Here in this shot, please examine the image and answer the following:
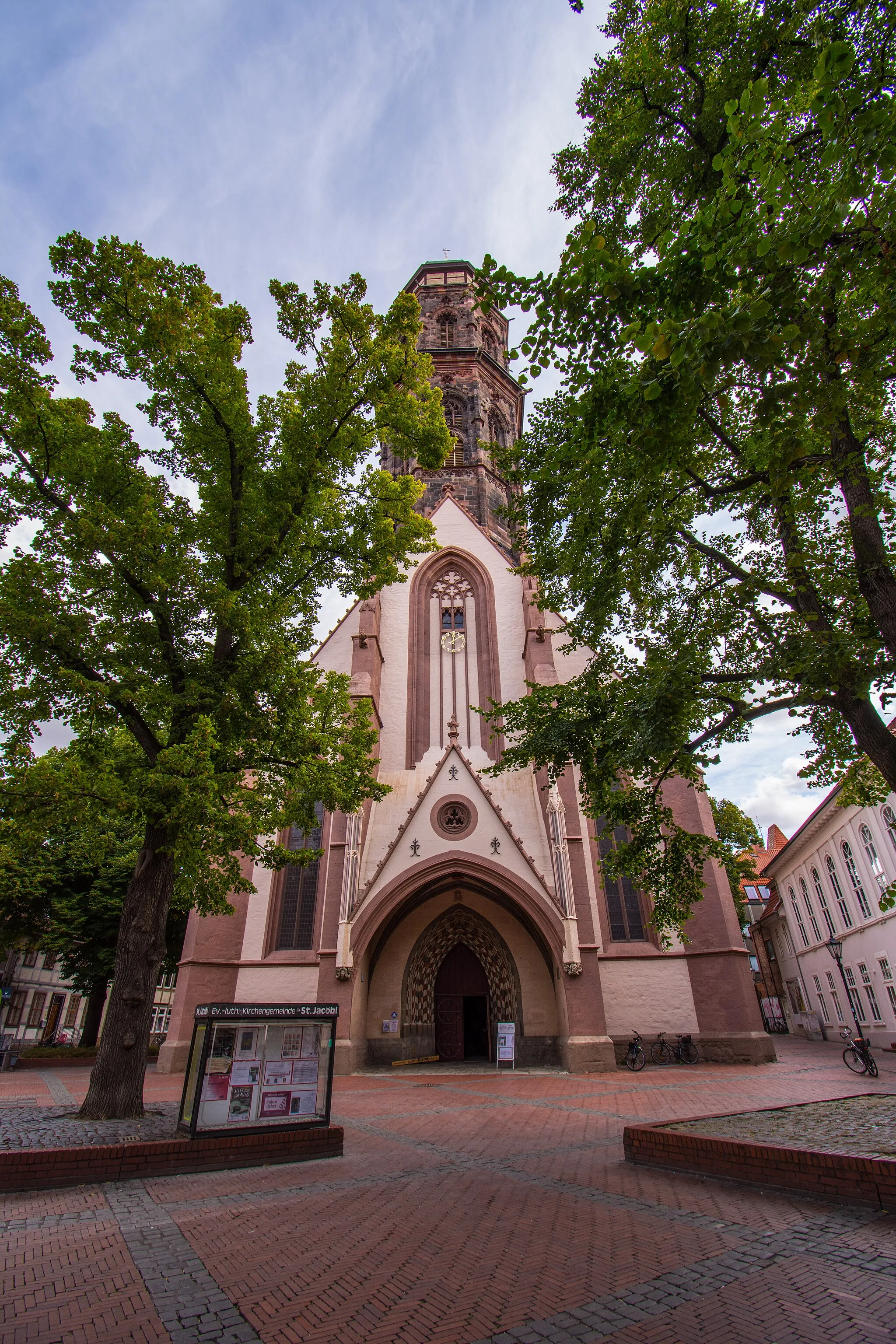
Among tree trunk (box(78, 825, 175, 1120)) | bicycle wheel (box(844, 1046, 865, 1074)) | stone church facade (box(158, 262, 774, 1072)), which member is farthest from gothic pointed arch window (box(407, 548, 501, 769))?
tree trunk (box(78, 825, 175, 1120))

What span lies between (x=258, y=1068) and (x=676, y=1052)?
12.6 metres

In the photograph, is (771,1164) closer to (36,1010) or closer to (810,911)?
(810,911)

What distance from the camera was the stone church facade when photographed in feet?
50.1

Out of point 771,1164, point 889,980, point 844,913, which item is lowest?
point 771,1164

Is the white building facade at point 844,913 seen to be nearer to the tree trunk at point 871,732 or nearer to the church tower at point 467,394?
the tree trunk at point 871,732

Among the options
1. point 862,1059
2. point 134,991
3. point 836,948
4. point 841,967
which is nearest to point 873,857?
point 836,948

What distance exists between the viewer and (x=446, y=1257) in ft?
13.1

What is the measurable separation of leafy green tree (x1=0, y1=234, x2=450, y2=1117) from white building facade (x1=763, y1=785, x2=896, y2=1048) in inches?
491

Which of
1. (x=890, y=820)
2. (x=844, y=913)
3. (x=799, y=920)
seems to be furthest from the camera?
(x=799, y=920)

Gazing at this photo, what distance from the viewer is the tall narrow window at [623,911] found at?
17.0 meters

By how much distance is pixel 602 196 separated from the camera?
8742 millimetres

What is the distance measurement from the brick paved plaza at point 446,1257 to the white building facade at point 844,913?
11623mm

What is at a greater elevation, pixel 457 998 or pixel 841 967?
pixel 841 967

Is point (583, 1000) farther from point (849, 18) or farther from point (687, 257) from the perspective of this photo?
point (849, 18)
